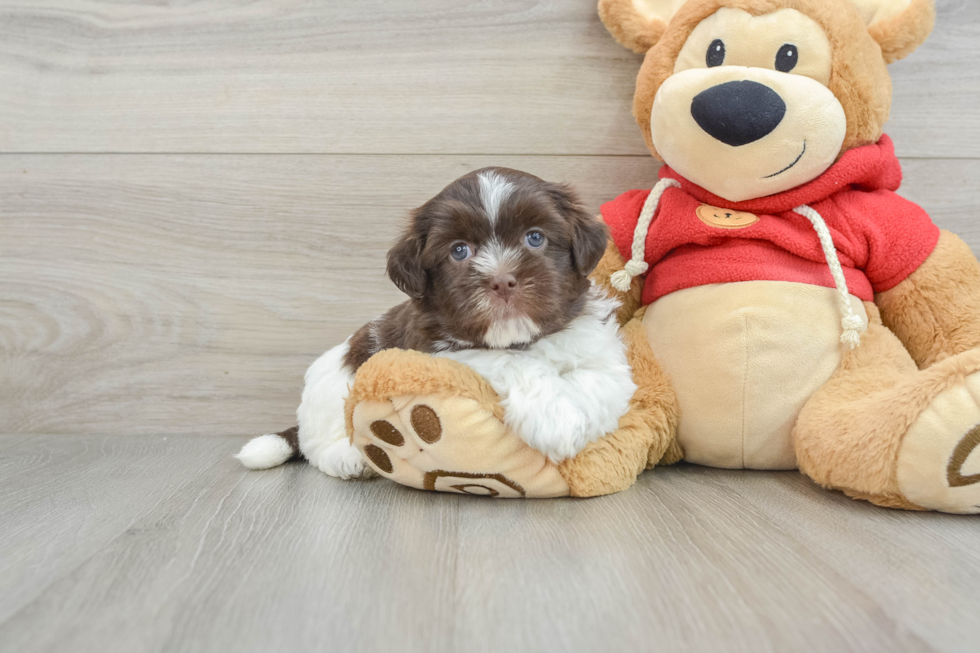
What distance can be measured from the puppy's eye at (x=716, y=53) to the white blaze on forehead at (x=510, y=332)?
75 cm

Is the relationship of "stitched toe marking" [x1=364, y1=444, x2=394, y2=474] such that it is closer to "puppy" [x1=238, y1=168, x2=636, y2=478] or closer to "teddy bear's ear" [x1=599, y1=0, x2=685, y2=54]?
"puppy" [x1=238, y1=168, x2=636, y2=478]

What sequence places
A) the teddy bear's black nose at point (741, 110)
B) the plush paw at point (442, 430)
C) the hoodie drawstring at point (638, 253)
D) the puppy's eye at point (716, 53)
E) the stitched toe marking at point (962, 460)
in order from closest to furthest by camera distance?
the stitched toe marking at point (962, 460) < the plush paw at point (442, 430) < the teddy bear's black nose at point (741, 110) < the puppy's eye at point (716, 53) < the hoodie drawstring at point (638, 253)

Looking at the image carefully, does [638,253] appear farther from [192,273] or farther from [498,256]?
[192,273]

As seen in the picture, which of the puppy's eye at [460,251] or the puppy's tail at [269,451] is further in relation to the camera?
the puppy's tail at [269,451]

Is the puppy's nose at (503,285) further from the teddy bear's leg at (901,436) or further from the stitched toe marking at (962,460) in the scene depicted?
the stitched toe marking at (962,460)

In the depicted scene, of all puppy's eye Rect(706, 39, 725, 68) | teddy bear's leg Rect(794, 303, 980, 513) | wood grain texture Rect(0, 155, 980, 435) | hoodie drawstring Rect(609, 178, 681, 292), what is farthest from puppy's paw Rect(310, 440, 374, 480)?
puppy's eye Rect(706, 39, 725, 68)

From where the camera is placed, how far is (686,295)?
1.63m

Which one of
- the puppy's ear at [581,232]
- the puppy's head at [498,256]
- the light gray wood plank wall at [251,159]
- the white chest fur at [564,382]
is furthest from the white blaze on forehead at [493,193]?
the light gray wood plank wall at [251,159]

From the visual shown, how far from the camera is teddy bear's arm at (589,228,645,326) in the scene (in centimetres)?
174

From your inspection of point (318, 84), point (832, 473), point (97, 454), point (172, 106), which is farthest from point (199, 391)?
point (832, 473)

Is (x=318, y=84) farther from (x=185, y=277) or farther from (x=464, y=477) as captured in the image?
(x=464, y=477)

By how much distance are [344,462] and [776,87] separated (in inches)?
51.2

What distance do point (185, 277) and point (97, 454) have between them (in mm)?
576

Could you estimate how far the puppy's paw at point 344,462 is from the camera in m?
1.64
